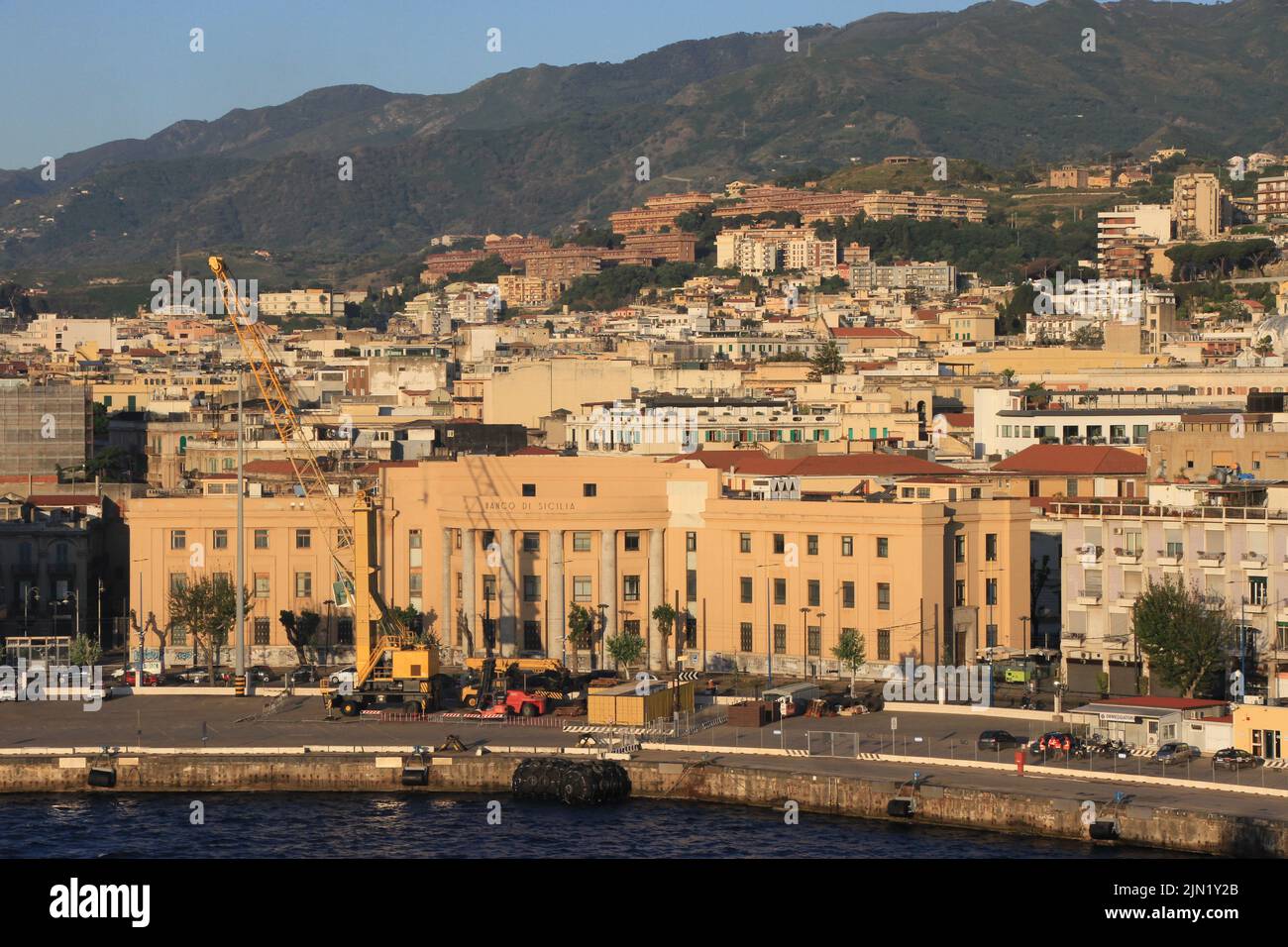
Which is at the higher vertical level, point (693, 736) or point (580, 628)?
point (580, 628)

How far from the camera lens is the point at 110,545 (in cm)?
7344

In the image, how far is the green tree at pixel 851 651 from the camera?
58.7 meters

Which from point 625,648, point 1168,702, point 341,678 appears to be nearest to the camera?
point 1168,702

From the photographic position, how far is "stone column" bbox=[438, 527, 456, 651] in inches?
2544

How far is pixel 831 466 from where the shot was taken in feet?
228

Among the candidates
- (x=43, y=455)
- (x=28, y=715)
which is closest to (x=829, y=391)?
(x=43, y=455)

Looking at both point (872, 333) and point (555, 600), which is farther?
point (872, 333)

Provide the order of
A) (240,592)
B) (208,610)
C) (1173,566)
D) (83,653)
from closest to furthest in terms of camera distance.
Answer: (1173,566) < (83,653) < (240,592) < (208,610)

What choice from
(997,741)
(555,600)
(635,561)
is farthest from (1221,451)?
(997,741)

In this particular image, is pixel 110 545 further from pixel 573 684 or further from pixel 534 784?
pixel 534 784

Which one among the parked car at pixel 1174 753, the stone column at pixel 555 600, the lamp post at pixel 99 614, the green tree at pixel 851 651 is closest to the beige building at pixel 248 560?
the lamp post at pixel 99 614

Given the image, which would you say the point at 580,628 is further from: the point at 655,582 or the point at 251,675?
the point at 251,675

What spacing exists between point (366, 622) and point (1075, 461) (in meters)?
21.5

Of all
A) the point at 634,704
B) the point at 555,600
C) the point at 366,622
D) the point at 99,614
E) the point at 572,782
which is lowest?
the point at 572,782
